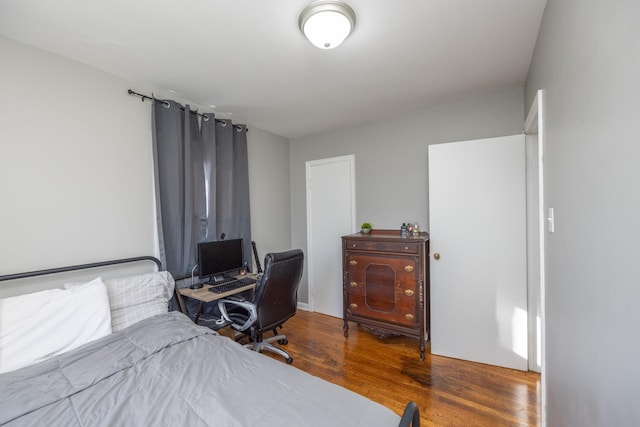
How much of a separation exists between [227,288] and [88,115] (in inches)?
68.7

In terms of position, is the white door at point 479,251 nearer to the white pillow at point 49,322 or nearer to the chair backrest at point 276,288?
the chair backrest at point 276,288

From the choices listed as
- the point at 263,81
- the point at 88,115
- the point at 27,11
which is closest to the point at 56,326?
the point at 88,115

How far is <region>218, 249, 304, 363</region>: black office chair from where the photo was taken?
7.24 feet

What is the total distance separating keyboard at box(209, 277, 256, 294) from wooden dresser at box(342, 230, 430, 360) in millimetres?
1040

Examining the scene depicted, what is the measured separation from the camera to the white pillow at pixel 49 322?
4.67 ft

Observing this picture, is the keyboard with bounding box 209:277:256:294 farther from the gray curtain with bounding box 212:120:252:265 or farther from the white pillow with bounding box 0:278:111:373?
the white pillow with bounding box 0:278:111:373

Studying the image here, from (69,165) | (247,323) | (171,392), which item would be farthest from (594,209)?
(69,165)

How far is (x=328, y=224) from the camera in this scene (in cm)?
363

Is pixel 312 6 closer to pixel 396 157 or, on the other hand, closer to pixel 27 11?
pixel 27 11

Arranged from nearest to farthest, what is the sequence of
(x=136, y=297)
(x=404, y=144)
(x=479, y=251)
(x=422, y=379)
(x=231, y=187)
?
(x=136, y=297) < (x=422, y=379) < (x=479, y=251) < (x=231, y=187) < (x=404, y=144)

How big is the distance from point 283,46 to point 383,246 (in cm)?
193

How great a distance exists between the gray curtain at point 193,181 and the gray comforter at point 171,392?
1.08 meters

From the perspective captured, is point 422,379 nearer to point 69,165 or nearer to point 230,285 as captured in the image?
point 230,285

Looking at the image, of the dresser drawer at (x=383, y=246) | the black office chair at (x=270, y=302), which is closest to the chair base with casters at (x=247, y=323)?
the black office chair at (x=270, y=302)
